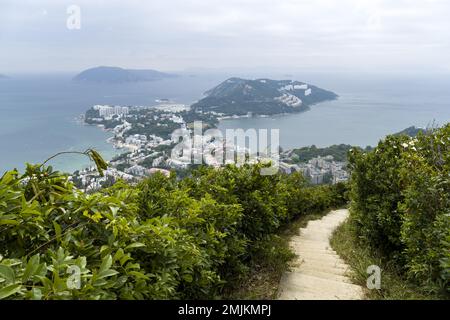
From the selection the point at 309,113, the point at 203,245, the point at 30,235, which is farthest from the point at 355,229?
the point at 309,113

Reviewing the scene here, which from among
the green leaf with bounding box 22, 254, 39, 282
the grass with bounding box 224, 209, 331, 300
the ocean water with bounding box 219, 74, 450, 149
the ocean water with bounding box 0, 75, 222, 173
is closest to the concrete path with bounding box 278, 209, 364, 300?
the grass with bounding box 224, 209, 331, 300

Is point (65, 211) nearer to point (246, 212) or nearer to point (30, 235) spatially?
point (30, 235)

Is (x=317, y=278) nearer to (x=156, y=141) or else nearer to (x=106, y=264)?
(x=106, y=264)

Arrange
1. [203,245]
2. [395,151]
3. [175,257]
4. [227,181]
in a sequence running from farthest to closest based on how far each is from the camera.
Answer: [395,151]
[227,181]
[203,245]
[175,257]

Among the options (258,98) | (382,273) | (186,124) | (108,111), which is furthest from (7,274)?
(258,98)

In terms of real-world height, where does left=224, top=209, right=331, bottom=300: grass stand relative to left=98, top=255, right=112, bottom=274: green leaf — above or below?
below

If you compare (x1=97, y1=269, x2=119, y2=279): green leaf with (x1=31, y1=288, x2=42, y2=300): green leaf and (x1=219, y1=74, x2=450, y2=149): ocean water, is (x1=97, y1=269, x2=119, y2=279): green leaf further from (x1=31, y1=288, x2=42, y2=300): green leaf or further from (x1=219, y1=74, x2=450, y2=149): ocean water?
(x1=219, y1=74, x2=450, y2=149): ocean water
